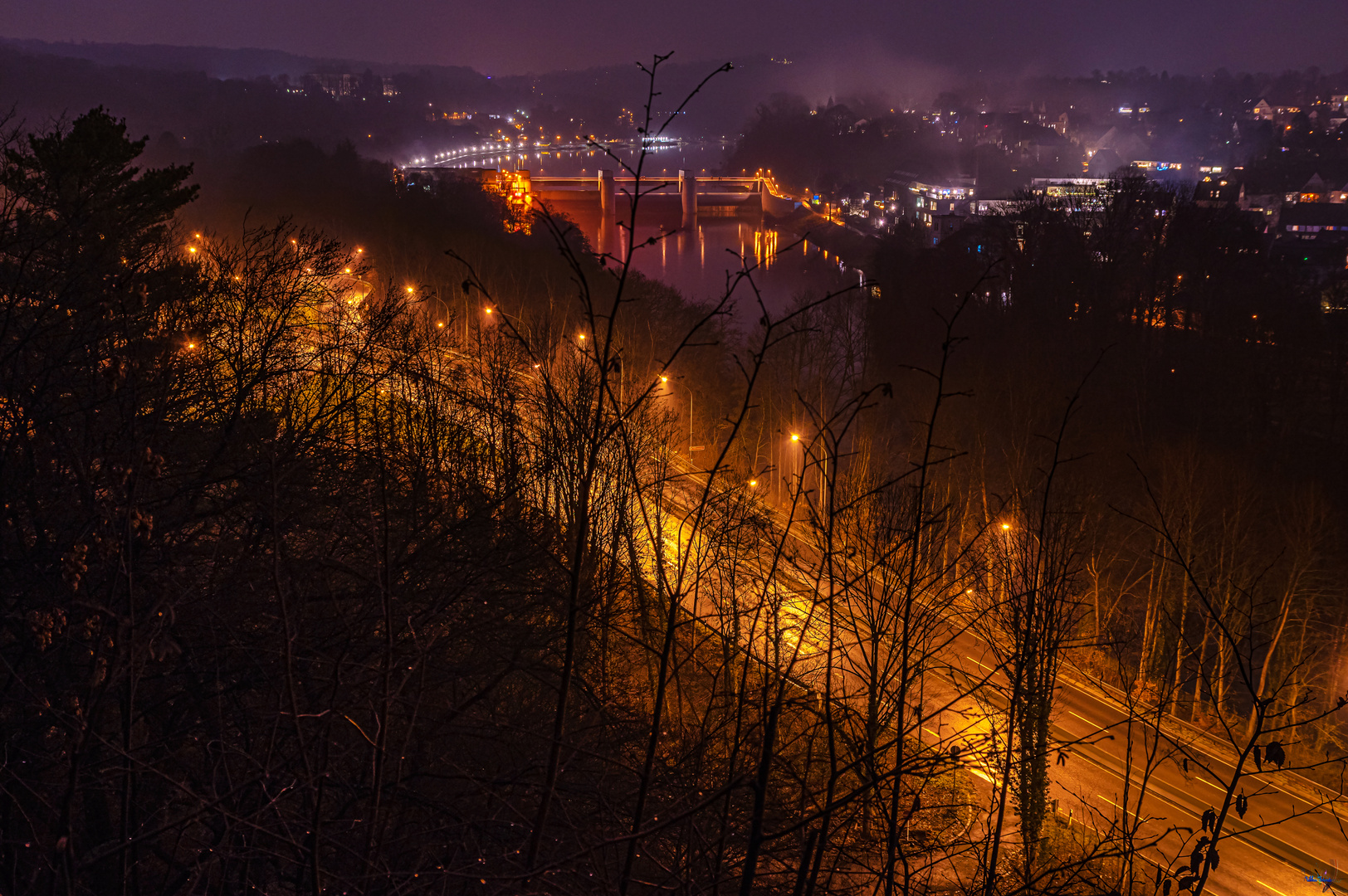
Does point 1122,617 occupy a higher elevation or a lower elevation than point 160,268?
lower

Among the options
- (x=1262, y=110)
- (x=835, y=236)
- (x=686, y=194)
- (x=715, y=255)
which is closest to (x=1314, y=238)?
(x=835, y=236)

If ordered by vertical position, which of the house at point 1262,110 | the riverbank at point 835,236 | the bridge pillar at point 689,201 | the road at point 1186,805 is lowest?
the road at point 1186,805


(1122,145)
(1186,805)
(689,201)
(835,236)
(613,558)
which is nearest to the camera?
(613,558)

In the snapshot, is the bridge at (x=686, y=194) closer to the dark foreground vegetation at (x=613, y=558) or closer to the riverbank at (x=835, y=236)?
the riverbank at (x=835, y=236)

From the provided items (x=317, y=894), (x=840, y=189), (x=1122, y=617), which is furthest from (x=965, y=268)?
(x=840, y=189)

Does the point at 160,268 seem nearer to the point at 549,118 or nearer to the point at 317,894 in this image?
the point at 317,894

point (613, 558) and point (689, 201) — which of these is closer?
point (613, 558)

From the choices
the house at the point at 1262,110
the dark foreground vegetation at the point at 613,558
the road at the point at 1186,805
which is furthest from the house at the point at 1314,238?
the house at the point at 1262,110

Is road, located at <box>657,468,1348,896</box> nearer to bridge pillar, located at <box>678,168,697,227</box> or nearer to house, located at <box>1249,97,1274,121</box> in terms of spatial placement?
bridge pillar, located at <box>678,168,697,227</box>

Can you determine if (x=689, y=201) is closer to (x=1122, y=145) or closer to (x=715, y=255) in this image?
(x=715, y=255)
